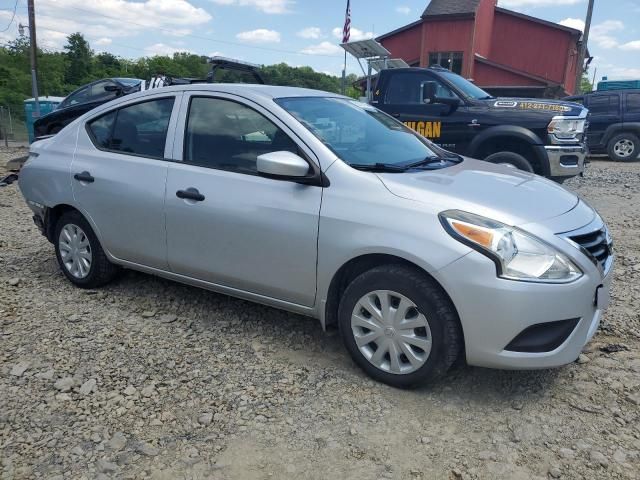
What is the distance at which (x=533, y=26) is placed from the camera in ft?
78.4

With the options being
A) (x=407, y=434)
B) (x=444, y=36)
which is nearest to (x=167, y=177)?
(x=407, y=434)

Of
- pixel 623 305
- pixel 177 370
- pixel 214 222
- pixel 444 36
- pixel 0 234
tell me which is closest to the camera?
pixel 177 370

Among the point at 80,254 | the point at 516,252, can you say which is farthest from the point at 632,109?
the point at 80,254

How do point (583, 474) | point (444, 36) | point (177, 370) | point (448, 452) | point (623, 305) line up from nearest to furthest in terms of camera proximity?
1. point (583, 474)
2. point (448, 452)
3. point (177, 370)
4. point (623, 305)
5. point (444, 36)

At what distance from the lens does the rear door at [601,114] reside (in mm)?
13523

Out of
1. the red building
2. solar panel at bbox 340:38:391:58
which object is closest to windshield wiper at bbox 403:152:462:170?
solar panel at bbox 340:38:391:58

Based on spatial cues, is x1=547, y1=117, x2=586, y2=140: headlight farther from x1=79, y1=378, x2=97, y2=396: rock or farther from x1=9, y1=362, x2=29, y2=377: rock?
x1=9, y1=362, x2=29, y2=377: rock

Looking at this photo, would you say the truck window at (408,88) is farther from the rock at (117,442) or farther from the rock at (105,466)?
the rock at (105,466)

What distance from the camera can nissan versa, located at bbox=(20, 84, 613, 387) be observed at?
8.61 ft

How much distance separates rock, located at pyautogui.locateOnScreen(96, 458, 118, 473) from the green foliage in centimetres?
1997

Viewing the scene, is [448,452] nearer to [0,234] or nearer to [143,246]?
[143,246]

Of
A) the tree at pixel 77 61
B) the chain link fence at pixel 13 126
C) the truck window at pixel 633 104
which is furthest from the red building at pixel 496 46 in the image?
the tree at pixel 77 61

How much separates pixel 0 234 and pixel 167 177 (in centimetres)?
363

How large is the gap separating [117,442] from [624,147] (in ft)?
48.1
